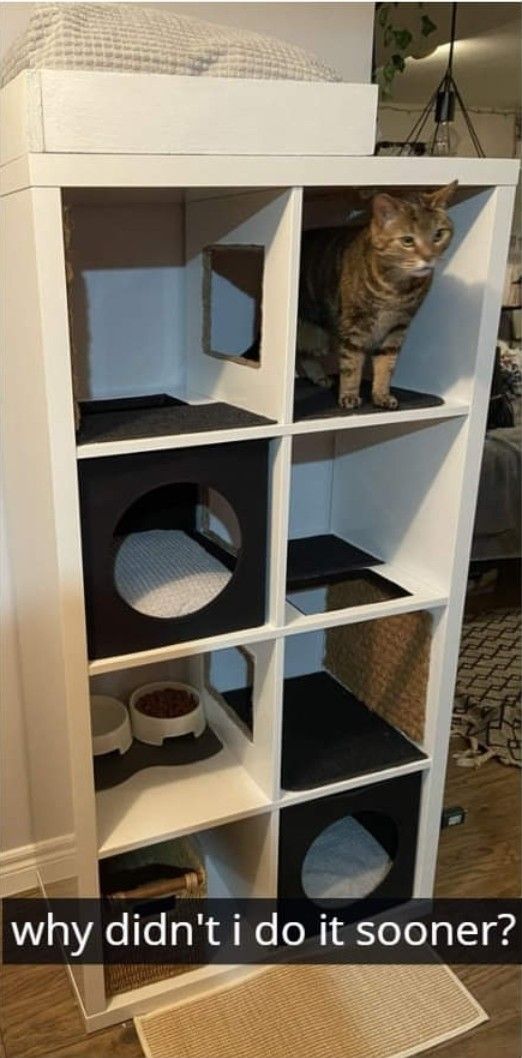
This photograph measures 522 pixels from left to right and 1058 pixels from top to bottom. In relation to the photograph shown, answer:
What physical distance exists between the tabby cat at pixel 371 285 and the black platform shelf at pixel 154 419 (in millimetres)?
171

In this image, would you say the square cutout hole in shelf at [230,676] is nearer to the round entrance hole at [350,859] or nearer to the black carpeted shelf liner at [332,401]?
the round entrance hole at [350,859]

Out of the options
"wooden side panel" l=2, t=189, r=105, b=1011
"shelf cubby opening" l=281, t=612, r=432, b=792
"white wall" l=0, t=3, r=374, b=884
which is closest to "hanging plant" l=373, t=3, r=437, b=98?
"white wall" l=0, t=3, r=374, b=884

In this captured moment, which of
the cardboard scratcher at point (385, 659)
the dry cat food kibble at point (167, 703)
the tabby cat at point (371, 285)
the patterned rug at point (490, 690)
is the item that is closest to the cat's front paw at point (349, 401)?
the tabby cat at point (371, 285)

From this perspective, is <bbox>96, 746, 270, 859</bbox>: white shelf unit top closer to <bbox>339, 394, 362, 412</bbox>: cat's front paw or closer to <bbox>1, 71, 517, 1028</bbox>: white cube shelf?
<bbox>1, 71, 517, 1028</bbox>: white cube shelf

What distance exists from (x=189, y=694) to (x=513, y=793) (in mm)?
839

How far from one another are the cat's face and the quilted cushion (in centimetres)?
17

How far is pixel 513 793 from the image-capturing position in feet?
6.31

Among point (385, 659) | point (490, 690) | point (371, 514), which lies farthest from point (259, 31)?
point (490, 690)

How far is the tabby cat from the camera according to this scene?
109 cm

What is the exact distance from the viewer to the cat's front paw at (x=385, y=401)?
1218mm

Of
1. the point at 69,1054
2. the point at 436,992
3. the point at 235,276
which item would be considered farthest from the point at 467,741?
the point at 235,276

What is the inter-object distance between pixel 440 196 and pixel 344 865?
116cm

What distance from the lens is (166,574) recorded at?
4.29ft

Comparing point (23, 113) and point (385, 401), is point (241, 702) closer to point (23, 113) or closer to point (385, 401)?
point (385, 401)
